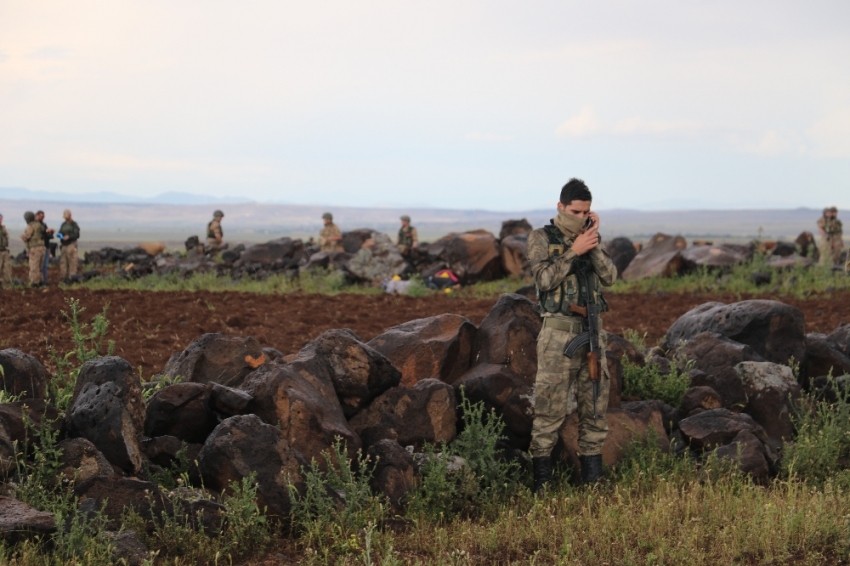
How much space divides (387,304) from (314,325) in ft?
11.4

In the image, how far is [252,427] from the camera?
19.2 ft

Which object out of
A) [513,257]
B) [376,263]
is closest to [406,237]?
[376,263]

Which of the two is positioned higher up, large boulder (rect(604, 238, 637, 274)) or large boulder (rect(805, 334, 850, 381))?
large boulder (rect(604, 238, 637, 274))

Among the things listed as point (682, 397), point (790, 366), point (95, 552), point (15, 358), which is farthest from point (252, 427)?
point (790, 366)

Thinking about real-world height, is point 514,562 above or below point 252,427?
below

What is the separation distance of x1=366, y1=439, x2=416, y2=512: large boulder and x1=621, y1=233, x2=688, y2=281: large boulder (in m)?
15.6

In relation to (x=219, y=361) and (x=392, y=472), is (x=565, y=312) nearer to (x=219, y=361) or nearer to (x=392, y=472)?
(x=392, y=472)

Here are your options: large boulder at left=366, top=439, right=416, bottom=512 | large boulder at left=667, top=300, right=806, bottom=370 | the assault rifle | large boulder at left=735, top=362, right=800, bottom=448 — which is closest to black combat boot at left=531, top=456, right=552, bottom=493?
the assault rifle

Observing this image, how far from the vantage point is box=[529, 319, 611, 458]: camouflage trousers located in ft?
20.6

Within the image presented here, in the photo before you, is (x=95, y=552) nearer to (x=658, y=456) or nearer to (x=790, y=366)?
(x=658, y=456)

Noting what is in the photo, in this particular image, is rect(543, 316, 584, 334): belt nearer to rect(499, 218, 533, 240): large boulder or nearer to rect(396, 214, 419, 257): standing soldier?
rect(396, 214, 419, 257): standing soldier

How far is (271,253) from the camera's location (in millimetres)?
27000

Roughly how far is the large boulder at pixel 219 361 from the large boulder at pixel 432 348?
1.16 metres

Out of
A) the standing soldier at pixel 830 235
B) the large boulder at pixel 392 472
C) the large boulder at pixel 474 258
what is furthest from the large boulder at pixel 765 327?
the standing soldier at pixel 830 235
